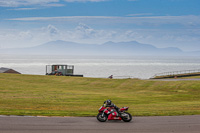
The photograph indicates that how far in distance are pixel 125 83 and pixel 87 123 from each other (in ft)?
125

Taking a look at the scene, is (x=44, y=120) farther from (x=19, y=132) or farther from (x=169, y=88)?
(x=169, y=88)

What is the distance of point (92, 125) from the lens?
16.1m

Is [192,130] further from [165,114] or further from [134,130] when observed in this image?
[165,114]

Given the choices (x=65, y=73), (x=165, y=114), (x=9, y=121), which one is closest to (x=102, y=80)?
(x=65, y=73)

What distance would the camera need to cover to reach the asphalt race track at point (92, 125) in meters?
14.8

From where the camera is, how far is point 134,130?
49.2ft

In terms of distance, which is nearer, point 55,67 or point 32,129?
point 32,129

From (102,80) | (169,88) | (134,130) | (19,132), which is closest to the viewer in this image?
(19,132)

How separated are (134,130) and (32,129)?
15.2 ft

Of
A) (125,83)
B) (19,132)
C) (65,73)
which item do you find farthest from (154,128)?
(65,73)

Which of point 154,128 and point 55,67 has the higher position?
point 55,67

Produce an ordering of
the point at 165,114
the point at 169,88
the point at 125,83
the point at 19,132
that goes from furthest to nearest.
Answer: the point at 125,83 < the point at 169,88 < the point at 165,114 < the point at 19,132

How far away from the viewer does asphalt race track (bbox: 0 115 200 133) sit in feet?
48.6

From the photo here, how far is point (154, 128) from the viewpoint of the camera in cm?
1550
